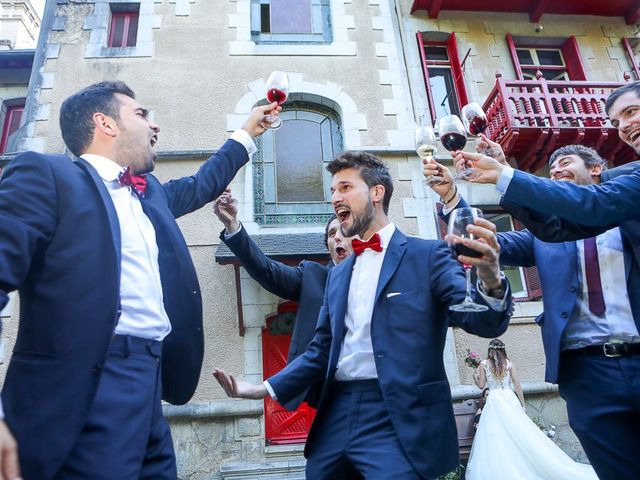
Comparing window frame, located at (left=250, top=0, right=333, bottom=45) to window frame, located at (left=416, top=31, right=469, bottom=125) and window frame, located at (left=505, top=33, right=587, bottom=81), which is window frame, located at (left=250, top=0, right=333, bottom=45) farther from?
window frame, located at (left=505, top=33, right=587, bottom=81)

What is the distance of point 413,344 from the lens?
1998 mm

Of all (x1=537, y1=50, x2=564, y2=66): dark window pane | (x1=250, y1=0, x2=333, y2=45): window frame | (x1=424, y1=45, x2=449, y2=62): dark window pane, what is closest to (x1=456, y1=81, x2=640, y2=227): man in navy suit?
(x1=250, y1=0, x2=333, y2=45): window frame

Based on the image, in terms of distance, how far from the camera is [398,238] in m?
2.40

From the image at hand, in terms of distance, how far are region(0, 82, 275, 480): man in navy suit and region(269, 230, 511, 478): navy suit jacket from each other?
63cm

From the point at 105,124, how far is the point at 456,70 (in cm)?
792

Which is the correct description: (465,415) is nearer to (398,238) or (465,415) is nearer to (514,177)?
(398,238)

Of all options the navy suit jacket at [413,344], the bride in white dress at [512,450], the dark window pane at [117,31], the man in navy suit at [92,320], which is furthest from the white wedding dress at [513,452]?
the dark window pane at [117,31]

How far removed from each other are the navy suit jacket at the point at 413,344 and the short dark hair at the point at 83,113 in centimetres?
147

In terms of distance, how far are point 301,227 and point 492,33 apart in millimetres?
5823

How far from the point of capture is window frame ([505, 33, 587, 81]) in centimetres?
886

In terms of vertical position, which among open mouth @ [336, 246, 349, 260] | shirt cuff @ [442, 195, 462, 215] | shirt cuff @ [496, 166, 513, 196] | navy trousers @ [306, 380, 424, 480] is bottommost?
navy trousers @ [306, 380, 424, 480]

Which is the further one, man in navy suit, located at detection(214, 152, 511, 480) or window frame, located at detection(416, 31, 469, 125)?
window frame, located at detection(416, 31, 469, 125)

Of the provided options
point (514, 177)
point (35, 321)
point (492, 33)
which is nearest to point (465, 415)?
point (514, 177)

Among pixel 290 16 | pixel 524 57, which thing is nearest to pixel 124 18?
pixel 290 16
